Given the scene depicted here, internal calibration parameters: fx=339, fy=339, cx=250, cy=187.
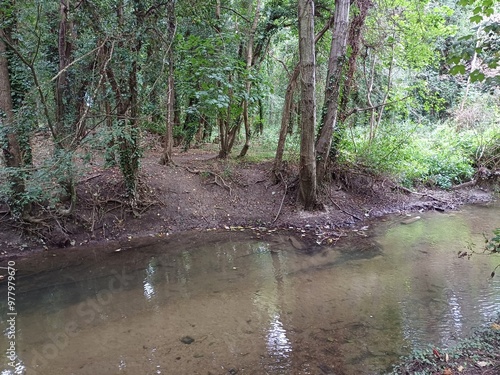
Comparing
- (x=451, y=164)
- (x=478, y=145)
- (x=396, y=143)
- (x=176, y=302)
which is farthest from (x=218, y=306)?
(x=478, y=145)

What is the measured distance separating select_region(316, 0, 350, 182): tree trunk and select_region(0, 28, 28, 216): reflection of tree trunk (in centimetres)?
674

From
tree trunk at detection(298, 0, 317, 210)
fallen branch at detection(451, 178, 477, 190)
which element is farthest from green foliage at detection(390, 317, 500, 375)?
fallen branch at detection(451, 178, 477, 190)

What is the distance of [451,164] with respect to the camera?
471 inches

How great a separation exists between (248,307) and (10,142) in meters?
5.42

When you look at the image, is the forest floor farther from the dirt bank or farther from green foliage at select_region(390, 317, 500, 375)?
green foliage at select_region(390, 317, 500, 375)

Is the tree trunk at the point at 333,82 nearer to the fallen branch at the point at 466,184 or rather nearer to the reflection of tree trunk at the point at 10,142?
the fallen branch at the point at 466,184

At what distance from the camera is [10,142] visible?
21.1 feet

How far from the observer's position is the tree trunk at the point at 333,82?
26.8ft

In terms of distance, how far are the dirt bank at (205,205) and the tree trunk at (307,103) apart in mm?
570

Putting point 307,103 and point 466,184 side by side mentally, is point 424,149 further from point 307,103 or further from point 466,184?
point 307,103

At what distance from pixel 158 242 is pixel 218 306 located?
2.97m

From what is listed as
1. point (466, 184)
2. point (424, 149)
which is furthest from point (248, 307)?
point (424, 149)

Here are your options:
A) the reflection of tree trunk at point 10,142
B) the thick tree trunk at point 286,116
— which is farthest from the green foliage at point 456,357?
the reflection of tree trunk at point 10,142

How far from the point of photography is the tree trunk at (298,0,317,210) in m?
7.73
